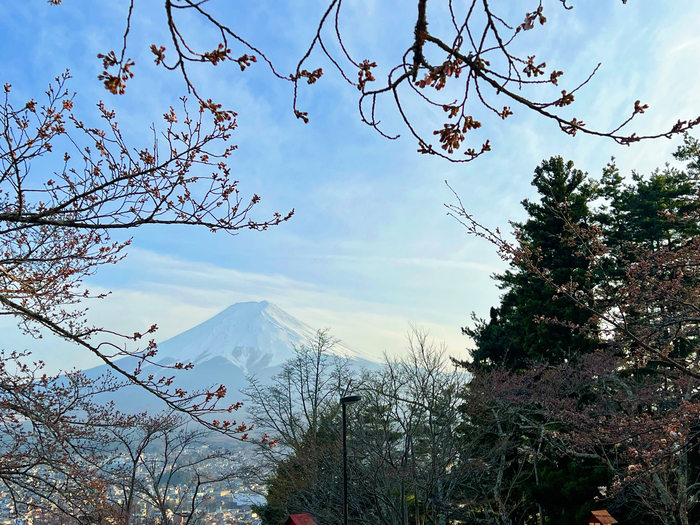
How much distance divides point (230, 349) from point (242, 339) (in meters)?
6.43

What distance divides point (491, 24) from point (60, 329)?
406cm

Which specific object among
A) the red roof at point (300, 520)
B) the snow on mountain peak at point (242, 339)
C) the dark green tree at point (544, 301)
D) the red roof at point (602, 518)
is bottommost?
the red roof at point (602, 518)

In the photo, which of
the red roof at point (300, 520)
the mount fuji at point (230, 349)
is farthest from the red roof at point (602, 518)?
the mount fuji at point (230, 349)

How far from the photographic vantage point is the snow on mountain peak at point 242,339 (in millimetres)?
145375

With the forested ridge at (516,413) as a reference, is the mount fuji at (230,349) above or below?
above

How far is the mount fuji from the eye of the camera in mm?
120875

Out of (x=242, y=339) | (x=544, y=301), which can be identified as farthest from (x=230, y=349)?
(x=544, y=301)

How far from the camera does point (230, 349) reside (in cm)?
15888

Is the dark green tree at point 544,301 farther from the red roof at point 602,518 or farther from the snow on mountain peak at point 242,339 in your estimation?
the snow on mountain peak at point 242,339

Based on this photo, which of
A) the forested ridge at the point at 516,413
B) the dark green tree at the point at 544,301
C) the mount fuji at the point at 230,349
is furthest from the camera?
the mount fuji at the point at 230,349

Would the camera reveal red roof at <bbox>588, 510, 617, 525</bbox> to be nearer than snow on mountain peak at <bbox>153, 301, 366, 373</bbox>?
Yes

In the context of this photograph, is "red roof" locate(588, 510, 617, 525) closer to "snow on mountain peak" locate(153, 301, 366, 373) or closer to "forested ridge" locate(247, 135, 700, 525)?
"forested ridge" locate(247, 135, 700, 525)

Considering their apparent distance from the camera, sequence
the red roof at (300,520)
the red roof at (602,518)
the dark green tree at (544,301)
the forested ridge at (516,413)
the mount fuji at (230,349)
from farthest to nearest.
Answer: the mount fuji at (230,349) → the dark green tree at (544,301) → the forested ridge at (516,413) → the red roof at (602,518) → the red roof at (300,520)

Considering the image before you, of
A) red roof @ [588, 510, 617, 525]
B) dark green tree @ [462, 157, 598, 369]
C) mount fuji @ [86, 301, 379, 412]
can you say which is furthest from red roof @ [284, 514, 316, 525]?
mount fuji @ [86, 301, 379, 412]
